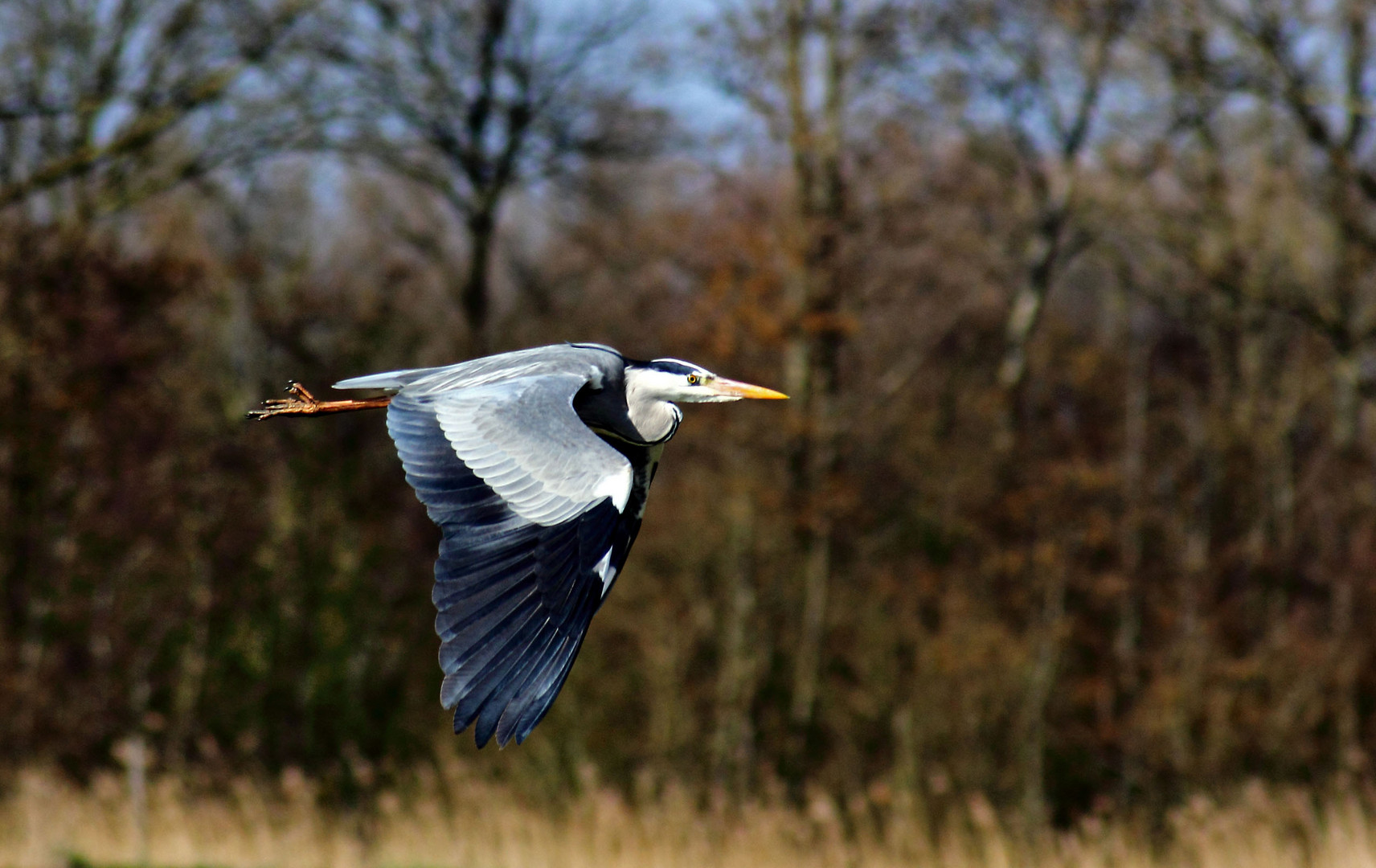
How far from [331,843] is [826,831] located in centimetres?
369

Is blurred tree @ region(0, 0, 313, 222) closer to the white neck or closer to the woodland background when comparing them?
the woodland background

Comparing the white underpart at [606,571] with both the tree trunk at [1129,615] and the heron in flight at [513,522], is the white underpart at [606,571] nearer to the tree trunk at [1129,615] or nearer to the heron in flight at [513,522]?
the heron in flight at [513,522]

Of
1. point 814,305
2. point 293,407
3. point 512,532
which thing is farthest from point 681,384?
point 814,305

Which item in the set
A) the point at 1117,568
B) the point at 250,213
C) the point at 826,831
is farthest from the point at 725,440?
the point at 250,213

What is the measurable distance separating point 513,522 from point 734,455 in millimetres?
8733

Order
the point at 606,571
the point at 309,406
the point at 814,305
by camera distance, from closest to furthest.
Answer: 1. the point at 606,571
2. the point at 309,406
3. the point at 814,305

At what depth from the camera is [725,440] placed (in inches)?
503

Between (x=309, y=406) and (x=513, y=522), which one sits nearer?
(x=513, y=522)

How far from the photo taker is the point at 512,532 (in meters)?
3.96

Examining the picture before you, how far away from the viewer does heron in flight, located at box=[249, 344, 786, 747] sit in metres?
3.63

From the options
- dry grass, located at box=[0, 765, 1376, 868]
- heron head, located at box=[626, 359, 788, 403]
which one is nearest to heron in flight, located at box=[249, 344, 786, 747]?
heron head, located at box=[626, 359, 788, 403]

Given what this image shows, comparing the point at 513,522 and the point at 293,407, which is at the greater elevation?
the point at 293,407

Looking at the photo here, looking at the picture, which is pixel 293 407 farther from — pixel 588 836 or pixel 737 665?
pixel 737 665

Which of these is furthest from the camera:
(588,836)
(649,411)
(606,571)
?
(588,836)
